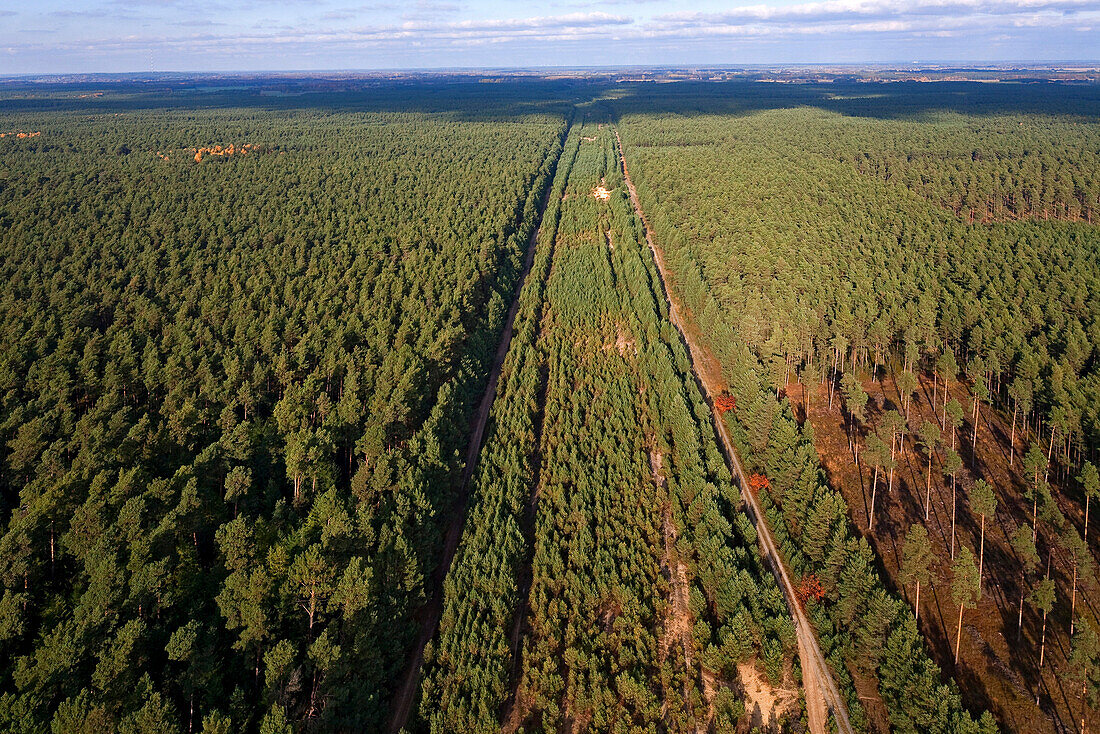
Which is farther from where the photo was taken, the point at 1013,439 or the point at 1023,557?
the point at 1013,439

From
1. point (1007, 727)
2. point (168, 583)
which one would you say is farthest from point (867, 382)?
point (168, 583)

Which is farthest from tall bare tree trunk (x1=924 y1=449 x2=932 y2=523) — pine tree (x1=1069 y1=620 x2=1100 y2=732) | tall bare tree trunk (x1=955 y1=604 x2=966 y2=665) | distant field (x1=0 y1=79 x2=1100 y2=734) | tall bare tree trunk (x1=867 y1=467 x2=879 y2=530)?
pine tree (x1=1069 y1=620 x2=1100 y2=732)

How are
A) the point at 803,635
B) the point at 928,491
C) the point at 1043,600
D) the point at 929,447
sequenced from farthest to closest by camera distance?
the point at 929,447 < the point at 928,491 < the point at 803,635 < the point at 1043,600

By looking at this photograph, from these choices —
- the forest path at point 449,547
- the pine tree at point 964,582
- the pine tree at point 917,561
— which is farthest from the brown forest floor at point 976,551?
the forest path at point 449,547

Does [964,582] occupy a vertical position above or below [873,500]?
above

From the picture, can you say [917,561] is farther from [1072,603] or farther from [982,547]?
[1072,603]

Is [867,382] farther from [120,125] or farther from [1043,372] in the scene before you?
[120,125]

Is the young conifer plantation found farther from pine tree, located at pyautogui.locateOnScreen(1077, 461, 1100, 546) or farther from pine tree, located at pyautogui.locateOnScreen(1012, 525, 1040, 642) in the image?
pine tree, located at pyautogui.locateOnScreen(1077, 461, 1100, 546)

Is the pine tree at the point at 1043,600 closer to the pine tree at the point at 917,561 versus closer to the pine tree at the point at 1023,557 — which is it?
the pine tree at the point at 1023,557

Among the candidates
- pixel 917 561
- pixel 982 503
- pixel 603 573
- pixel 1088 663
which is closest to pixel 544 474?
pixel 603 573
